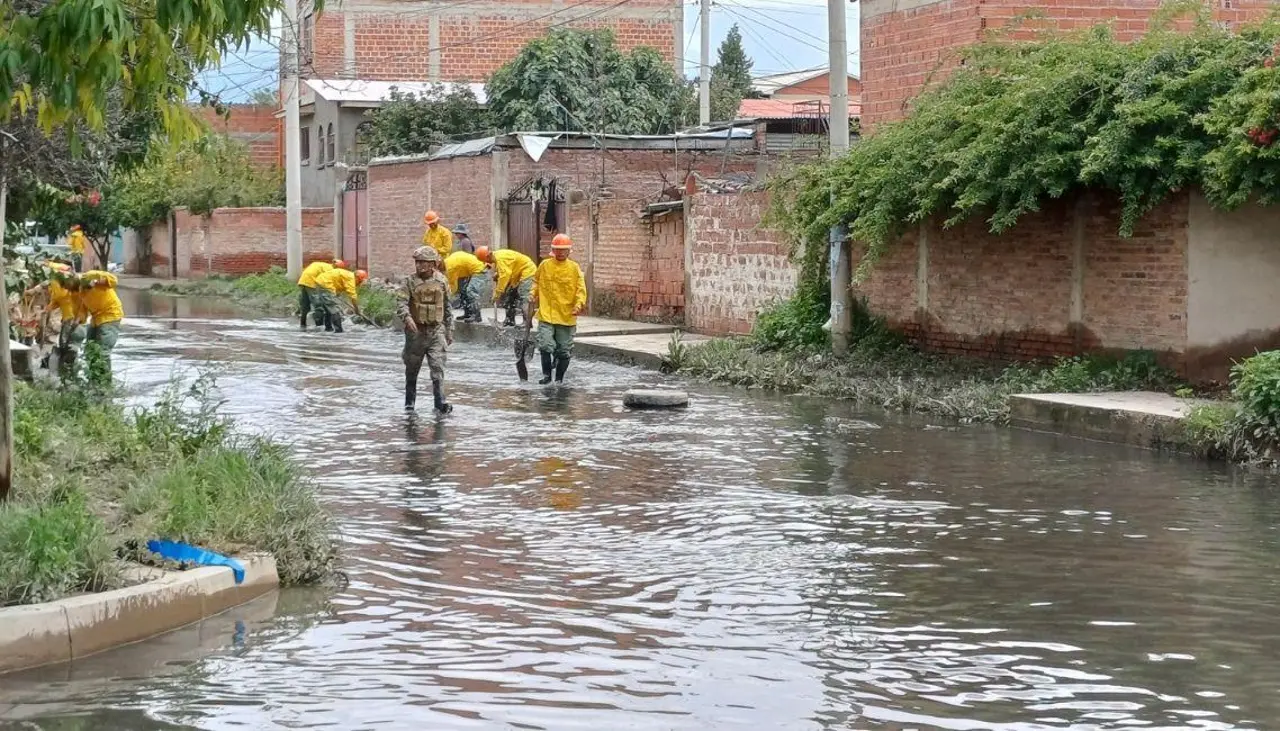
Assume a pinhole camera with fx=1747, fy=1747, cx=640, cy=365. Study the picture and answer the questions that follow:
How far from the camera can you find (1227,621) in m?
8.01

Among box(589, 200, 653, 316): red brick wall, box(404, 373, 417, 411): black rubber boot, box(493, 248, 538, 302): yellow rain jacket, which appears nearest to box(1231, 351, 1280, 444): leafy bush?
box(404, 373, 417, 411): black rubber boot

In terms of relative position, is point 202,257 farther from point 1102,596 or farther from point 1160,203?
point 1102,596

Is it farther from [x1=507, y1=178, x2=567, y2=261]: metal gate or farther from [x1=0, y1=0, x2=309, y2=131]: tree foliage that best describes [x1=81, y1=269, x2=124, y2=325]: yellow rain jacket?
[x1=507, y1=178, x2=567, y2=261]: metal gate

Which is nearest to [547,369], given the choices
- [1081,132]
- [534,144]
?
[1081,132]

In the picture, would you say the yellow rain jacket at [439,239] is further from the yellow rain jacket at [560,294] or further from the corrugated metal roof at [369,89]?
the corrugated metal roof at [369,89]

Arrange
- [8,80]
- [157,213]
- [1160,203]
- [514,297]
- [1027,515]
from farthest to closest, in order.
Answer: [157,213]
[514,297]
[1160,203]
[1027,515]
[8,80]

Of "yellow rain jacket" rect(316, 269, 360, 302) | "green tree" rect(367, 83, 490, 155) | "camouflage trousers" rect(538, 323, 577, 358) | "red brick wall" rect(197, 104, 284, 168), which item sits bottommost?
"camouflage trousers" rect(538, 323, 577, 358)

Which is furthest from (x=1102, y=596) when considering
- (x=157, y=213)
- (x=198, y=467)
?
(x=157, y=213)

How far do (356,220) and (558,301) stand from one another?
86.8 ft

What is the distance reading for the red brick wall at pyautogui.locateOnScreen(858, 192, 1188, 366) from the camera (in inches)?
658

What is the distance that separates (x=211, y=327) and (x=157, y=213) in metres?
25.1

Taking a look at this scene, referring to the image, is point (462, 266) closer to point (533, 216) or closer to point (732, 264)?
point (732, 264)

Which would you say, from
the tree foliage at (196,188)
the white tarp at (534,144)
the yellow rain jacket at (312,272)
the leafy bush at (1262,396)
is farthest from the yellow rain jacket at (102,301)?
the tree foliage at (196,188)

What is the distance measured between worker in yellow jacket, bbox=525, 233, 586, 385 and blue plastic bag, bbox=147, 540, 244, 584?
11576 mm
